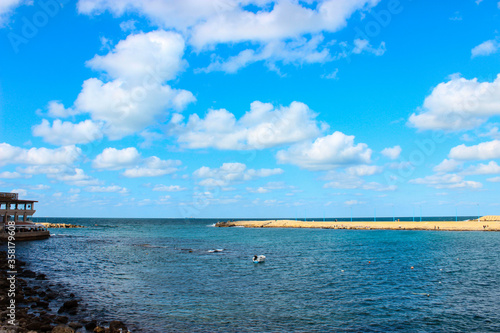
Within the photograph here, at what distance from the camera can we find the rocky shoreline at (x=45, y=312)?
23.8 m

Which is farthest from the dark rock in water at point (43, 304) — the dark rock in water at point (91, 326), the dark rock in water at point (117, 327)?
the dark rock in water at point (117, 327)

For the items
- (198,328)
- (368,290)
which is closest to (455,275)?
(368,290)

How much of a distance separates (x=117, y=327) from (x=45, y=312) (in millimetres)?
8354

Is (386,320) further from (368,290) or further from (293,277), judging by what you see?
(293,277)

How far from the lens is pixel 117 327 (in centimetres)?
2566

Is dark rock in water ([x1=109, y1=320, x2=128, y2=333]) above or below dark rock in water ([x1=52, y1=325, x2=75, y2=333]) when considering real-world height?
Answer: below

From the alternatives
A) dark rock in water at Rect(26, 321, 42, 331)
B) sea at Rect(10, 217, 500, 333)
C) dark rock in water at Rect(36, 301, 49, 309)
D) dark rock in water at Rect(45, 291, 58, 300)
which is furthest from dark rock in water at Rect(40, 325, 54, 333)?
dark rock in water at Rect(45, 291, 58, 300)

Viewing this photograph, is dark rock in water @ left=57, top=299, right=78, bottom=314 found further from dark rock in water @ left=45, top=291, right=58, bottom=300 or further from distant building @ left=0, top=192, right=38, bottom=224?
distant building @ left=0, top=192, right=38, bottom=224

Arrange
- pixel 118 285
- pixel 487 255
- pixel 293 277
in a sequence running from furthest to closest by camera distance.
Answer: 1. pixel 487 255
2. pixel 293 277
3. pixel 118 285

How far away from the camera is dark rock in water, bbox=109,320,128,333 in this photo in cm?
2458

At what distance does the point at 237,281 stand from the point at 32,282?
26.5 m

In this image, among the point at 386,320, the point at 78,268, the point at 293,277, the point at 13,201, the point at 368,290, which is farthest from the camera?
the point at 13,201

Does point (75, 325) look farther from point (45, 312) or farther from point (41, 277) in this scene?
point (41, 277)

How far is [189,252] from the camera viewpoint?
7400cm
